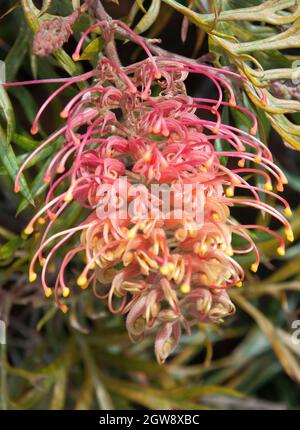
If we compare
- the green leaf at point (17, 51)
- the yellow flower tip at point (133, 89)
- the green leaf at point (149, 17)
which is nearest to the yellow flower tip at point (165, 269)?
the yellow flower tip at point (133, 89)

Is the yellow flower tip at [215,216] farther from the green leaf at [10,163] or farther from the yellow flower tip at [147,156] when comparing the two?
Result: the green leaf at [10,163]

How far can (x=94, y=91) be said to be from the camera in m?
0.61

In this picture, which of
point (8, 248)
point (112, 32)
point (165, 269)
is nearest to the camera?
point (165, 269)

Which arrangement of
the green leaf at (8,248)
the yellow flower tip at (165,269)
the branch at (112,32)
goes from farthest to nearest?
1. the green leaf at (8,248)
2. the branch at (112,32)
3. the yellow flower tip at (165,269)

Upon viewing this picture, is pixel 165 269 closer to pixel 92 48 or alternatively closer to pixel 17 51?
pixel 92 48

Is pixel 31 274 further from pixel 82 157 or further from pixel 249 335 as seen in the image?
pixel 249 335

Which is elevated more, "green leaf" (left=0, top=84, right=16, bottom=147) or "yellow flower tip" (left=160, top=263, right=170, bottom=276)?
"green leaf" (left=0, top=84, right=16, bottom=147)

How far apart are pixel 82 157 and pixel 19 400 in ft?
2.18

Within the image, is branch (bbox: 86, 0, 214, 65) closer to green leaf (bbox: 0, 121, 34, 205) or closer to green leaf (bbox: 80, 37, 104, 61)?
green leaf (bbox: 80, 37, 104, 61)

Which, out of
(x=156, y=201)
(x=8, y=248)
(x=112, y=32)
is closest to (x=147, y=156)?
(x=156, y=201)

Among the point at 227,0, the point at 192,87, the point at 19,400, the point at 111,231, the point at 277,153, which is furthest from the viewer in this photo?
the point at 277,153

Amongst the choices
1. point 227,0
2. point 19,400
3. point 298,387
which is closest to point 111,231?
point 227,0

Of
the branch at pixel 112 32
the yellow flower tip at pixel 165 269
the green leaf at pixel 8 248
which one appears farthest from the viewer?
the green leaf at pixel 8 248

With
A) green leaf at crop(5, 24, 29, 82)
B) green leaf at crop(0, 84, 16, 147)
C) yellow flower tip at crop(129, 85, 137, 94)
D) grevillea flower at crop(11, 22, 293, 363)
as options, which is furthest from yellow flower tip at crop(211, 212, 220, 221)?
green leaf at crop(5, 24, 29, 82)
